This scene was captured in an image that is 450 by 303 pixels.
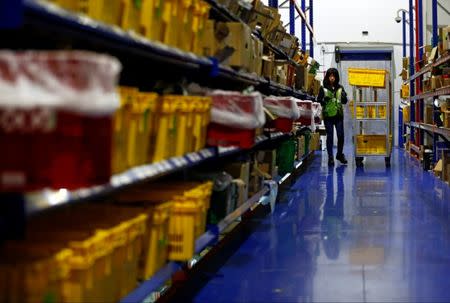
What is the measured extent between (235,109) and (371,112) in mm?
8732

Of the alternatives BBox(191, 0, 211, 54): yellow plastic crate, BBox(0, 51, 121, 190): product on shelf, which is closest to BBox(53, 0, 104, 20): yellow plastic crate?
BBox(0, 51, 121, 190): product on shelf

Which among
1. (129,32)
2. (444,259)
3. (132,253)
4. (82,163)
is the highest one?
(129,32)

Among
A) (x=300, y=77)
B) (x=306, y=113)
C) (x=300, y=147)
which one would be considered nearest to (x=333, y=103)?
(x=300, y=77)

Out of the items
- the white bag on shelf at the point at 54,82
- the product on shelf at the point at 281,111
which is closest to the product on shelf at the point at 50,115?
the white bag on shelf at the point at 54,82

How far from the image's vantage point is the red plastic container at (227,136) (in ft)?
14.3

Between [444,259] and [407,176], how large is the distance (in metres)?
5.98

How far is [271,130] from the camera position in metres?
7.41

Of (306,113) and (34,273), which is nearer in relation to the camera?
(34,273)

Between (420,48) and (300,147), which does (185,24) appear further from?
(420,48)

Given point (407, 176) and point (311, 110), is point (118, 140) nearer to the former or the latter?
point (311, 110)

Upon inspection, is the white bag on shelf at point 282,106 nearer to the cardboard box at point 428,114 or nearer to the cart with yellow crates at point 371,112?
the cardboard box at point 428,114

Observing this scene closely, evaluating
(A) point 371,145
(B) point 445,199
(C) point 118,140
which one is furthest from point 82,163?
(A) point 371,145

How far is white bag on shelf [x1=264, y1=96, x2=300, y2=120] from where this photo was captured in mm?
7246

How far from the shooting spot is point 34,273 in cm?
192
